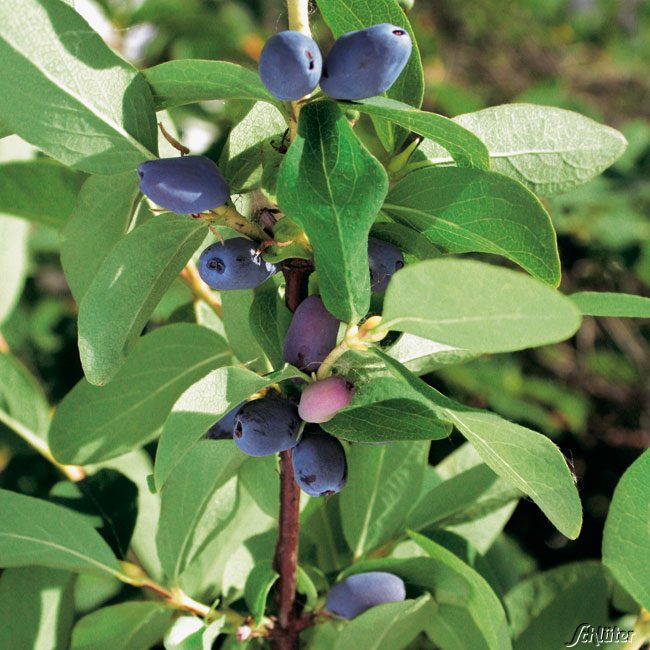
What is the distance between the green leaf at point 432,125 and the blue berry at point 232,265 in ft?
0.42

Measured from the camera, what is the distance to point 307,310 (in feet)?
A: 1.88

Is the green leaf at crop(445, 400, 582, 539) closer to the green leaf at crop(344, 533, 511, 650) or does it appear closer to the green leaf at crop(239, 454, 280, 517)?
the green leaf at crop(344, 533, 511, 650)

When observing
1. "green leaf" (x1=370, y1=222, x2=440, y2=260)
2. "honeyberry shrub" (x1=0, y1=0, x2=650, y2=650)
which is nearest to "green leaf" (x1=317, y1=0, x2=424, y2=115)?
"honeyberry shrub" (x1=0, y1=0, x2=650, y2=650)

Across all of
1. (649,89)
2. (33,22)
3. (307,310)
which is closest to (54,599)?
(307,310)

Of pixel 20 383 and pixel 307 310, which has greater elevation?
pixel 307 310

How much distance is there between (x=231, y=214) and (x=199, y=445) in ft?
0.66

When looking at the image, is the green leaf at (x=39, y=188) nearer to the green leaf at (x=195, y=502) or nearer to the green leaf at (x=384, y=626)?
the green leaf at (x=195, y=502)

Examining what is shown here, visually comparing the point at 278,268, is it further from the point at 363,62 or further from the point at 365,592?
the point at 365,592

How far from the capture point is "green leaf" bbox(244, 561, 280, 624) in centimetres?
69

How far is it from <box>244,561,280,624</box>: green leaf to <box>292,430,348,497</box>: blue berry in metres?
0.14

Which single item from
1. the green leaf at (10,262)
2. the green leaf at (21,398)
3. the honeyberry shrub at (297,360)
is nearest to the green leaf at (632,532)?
the honeyberry shrub at (297,360)

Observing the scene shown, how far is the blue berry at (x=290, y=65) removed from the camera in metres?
0.48

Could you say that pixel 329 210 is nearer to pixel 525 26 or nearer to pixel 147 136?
pixel 147 136

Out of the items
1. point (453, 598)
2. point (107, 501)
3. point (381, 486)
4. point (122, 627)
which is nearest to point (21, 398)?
point (107, 501)
